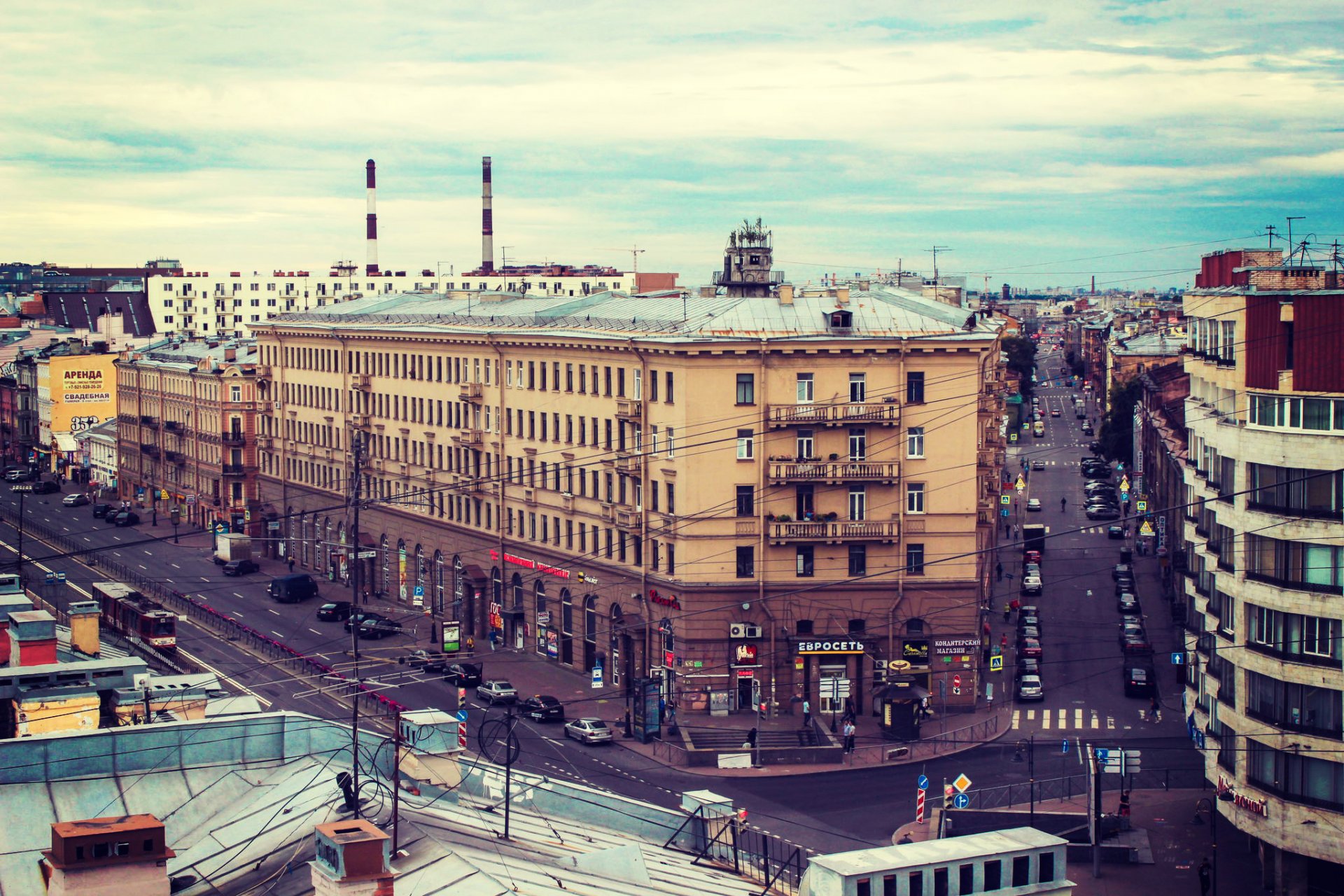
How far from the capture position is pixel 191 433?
13962 cm

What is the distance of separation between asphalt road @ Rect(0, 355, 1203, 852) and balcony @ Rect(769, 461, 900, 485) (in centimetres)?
1170

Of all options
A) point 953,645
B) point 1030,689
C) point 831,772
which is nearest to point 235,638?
point 831,772

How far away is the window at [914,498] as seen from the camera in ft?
246

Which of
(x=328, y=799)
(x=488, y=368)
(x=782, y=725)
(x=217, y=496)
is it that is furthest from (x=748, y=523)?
(x=217, y=496)

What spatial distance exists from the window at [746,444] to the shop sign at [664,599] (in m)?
6.61

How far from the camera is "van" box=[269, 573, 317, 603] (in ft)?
339

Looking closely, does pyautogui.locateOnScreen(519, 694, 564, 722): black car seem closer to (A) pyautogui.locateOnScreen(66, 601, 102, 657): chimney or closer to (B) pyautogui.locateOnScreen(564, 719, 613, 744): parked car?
(B) pyautogui.locateOnScreen(564, 719, 613, 744): parked car

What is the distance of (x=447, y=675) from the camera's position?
267ft

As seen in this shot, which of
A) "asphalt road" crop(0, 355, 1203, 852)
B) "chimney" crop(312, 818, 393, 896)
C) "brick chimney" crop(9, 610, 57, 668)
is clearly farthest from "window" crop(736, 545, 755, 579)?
"chimney" crop(312, 818, 393, 896)

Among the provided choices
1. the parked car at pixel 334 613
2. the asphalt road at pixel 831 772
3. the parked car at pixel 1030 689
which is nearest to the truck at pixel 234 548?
the asphalt road at pixel 831 772

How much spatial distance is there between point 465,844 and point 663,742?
136ft

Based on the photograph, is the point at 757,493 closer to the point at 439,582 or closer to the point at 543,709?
the point at 543,709

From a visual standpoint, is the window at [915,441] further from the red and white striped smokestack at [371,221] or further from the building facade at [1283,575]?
the red and white striped smokestack at [371,221]

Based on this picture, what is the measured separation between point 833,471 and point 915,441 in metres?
4.07
